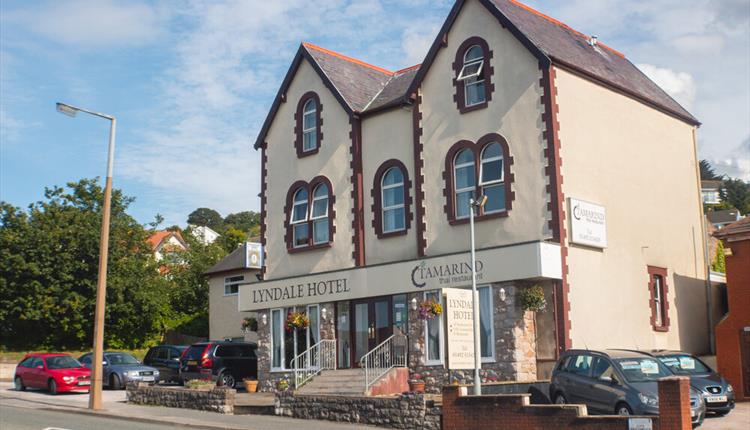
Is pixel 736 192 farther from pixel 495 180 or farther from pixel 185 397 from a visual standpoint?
pixel 185 397

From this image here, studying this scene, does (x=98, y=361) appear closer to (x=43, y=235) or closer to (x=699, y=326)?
(x=699, y=326)

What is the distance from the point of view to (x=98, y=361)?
24.7 m

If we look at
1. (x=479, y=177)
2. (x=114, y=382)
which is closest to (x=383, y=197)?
(x=479, y=177)

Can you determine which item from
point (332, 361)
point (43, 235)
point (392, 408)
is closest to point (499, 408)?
point (392, 408)

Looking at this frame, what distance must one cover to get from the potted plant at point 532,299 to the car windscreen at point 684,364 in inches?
153

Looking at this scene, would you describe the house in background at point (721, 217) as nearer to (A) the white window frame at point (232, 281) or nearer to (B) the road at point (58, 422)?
(A) the white window frame at point (232, 281)

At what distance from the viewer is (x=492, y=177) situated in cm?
2630

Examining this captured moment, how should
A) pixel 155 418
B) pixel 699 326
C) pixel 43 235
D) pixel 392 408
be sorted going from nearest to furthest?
pixel 392 408 → pixel 155 418 → pixel 699 326 → pixel 43 235

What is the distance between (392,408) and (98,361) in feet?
29.9

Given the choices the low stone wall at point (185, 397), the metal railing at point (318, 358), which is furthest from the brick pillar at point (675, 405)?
the metal railing at point (318, 358)

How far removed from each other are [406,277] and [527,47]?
26.0 feet

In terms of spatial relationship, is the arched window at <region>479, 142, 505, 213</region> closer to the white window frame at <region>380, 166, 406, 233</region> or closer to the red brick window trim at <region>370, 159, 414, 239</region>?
the red brick window trim at <region>370, 159, 414, 239</region>

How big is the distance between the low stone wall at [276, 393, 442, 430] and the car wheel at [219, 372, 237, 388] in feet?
26.9

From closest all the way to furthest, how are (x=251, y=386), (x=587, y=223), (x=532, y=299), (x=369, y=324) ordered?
(x=532, y=299) → (x=587, y=223) → (x=369, y=324) → (x=251, y=386)
